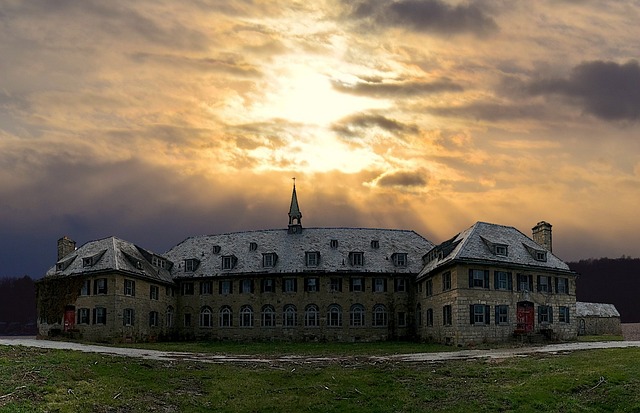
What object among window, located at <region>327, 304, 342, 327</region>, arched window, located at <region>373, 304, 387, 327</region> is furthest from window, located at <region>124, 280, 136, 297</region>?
arched window, located at <region>373, 304, 387, 327</region>

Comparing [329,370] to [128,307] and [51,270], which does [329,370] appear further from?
[51,270]

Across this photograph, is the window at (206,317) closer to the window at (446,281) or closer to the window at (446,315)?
the window at (446,315)

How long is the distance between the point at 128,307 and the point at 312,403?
38.7m

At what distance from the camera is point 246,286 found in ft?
239

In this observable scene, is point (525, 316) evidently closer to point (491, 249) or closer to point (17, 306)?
point (491, 249)

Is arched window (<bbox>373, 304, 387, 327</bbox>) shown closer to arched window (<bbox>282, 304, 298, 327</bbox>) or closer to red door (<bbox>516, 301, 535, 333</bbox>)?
arched window (<bbox>282, 304, 298, 327</bbox>)

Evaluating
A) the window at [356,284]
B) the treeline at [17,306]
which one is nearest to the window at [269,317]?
the window at [356,284]

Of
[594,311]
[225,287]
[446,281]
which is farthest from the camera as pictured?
[594,311]

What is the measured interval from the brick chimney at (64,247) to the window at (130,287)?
13388 mm

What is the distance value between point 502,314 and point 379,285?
55.8 ft

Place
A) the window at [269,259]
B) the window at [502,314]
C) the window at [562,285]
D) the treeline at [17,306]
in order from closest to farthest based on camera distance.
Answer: the window at [502,314] < the window at [562,285] < the window at [269,259] < the treeline at [17,306]

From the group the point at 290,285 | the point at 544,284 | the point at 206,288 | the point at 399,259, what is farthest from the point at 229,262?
the point at 544,284

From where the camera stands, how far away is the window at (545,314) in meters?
59.7

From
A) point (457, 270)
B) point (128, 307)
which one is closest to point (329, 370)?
point (457, 270)
